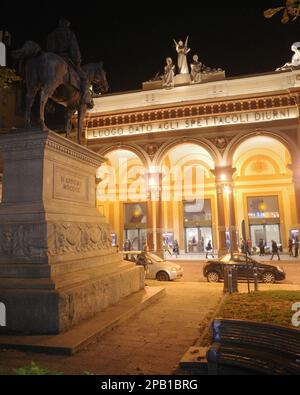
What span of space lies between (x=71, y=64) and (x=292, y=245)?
71.1 ft

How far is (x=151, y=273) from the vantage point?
563 inches

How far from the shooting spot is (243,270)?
531 inches

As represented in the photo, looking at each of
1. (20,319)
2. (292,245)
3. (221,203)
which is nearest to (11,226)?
(20,319)

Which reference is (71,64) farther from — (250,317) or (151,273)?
(151,273)

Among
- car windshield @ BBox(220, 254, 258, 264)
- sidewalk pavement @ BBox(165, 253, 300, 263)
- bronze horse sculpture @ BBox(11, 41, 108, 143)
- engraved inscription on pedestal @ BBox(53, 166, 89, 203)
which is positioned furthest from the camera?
sidewalk pavement @ BBox(165, 253, 300, 263)

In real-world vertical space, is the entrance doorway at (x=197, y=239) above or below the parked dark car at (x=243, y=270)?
above

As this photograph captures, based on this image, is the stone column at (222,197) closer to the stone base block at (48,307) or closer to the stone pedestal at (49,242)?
the stone pedestal at (49,242)

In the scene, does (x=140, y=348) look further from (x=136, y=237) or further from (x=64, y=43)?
(x=136, y=237)

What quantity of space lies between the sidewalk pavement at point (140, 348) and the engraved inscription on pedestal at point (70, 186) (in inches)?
119

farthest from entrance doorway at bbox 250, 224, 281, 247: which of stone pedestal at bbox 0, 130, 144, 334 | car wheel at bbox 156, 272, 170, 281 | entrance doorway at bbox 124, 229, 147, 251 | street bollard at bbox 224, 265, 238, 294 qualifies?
stone pedestal at bbox 0, 130, 144, 334

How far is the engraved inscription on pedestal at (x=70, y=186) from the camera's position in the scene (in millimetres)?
6853

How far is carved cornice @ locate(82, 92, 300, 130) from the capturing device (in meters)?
24.9

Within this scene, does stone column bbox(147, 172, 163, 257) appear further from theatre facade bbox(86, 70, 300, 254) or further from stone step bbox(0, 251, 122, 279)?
stone step bbox(0, 251, 122, 279)

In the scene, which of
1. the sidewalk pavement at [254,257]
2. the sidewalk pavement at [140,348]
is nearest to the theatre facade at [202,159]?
the sidewalk pavement at [254,257]
